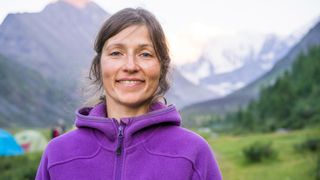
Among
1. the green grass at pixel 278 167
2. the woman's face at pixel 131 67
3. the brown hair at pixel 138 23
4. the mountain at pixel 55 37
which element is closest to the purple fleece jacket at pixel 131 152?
the woman's face at pixel 131 67

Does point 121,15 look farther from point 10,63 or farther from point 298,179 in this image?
point 10,63

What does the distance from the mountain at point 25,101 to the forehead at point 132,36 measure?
317 feet

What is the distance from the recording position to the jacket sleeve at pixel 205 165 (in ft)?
7.27

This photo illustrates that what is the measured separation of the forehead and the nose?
0.25 feet

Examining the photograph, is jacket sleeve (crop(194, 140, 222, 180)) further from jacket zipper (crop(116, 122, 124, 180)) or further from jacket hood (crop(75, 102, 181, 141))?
jacket zipper (crop(116, 122, 124, 180))

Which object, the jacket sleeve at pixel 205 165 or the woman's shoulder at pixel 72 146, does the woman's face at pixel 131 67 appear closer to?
the woman's shoulder at pixel 72 146

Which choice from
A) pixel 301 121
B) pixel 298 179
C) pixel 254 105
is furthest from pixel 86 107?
pixel 254 105

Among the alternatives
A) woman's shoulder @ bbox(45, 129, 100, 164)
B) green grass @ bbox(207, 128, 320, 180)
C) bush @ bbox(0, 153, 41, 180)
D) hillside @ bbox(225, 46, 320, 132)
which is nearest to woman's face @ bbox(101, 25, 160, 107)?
woman's shoulder @ bbox(45, 129, 100, 164)

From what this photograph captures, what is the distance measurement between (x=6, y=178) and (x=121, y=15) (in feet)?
34.9

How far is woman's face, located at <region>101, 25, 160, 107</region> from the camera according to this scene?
2.27m

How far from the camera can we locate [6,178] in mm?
12008

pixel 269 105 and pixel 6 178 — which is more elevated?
pixel 6 178

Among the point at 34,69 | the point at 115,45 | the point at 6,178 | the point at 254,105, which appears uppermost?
the point at 115,45

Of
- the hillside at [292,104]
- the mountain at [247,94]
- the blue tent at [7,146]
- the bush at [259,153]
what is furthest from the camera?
the mountain at [247,94]
